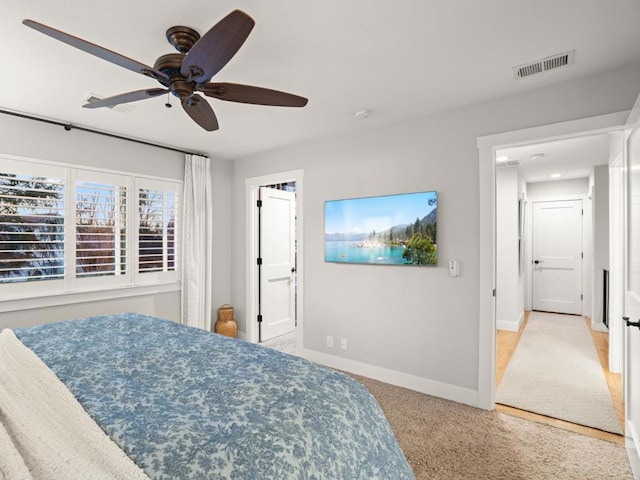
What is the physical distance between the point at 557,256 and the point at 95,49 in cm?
755

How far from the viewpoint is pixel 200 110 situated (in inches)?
79.9

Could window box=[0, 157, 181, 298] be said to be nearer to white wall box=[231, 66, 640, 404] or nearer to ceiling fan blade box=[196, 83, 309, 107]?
white wall box=[231, 66, 640, 404]

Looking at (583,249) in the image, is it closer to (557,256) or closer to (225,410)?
(557,256)

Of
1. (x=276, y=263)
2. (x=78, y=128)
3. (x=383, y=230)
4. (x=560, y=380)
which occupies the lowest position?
(x=560, y=380)

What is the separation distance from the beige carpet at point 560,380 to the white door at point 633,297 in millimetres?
590

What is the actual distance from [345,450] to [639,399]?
1788mm

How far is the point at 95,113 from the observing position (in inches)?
118

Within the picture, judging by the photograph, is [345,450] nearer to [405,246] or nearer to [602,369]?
[405,246]

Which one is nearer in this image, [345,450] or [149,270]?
[345,450]

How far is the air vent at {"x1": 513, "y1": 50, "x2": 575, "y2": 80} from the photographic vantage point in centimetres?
212

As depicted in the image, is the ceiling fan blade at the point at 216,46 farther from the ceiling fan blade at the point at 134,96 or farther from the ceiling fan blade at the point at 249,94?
the ceiling fan blade at the point at 134,96

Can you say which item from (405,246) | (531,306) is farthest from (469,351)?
(531,306)

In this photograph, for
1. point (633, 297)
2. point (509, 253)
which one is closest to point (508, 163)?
point (509, 253)

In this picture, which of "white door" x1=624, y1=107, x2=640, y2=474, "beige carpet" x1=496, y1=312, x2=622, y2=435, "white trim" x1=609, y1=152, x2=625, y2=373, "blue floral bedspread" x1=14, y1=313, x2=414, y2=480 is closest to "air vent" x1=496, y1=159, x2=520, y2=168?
"white trim" x1=609, y1=152, x2=625, y2=373
